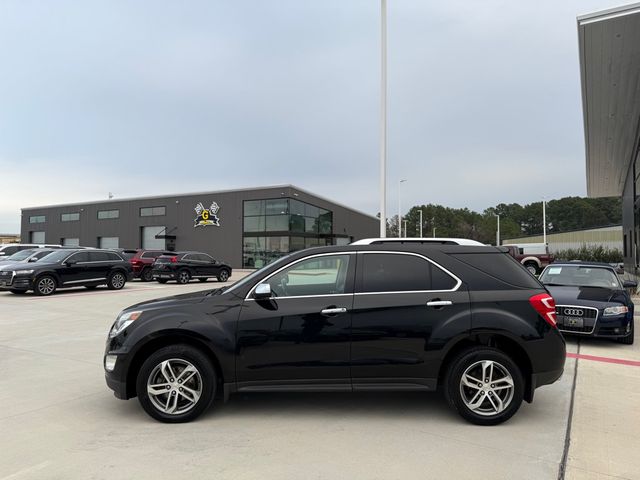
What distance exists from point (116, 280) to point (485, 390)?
17.6 meters

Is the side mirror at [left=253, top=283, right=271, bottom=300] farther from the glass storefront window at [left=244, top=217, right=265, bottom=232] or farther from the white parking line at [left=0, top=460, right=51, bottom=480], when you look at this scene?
the glass storefront window at [left=244, top=217, right=265, bottom=232]

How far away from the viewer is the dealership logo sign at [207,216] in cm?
4462

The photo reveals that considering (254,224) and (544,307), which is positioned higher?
(254,224)

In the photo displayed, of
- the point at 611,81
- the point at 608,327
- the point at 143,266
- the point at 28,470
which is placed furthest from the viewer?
the point at 143,266

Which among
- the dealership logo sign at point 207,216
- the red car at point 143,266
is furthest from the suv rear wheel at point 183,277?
the dealership logo sign at point 207,216

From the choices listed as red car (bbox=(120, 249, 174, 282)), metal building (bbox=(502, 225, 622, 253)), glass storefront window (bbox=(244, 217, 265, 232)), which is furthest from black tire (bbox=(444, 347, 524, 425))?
metal building (bbox=(502, 225, 622, 253))

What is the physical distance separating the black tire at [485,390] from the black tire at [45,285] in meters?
15.8

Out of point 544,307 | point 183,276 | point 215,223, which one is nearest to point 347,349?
point 544,307

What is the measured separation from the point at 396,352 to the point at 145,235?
49325 millimetres

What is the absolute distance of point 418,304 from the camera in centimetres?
426

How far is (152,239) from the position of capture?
160 ft

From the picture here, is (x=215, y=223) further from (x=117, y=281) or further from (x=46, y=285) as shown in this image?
(x=46, y=285)

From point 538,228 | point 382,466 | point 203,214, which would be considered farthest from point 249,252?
point 538,228

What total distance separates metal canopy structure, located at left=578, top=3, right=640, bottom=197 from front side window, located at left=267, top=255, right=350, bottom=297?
506 inches
